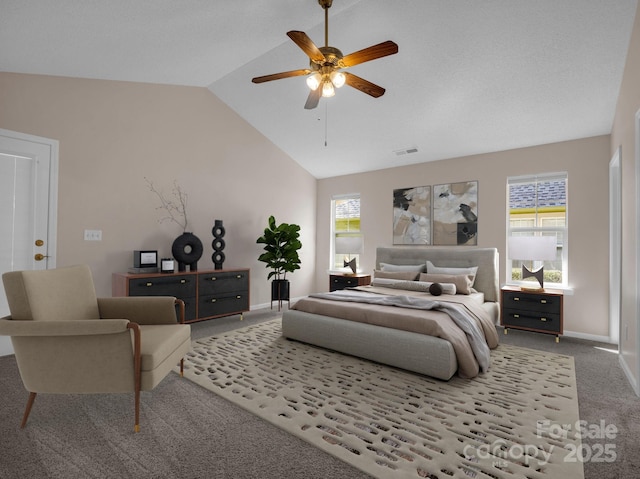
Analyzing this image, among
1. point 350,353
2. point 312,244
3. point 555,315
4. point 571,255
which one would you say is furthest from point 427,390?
point 312,244

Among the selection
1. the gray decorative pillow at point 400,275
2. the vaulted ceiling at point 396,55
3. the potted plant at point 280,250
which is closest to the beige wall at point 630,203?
the vaulted ceiling at point 396,55

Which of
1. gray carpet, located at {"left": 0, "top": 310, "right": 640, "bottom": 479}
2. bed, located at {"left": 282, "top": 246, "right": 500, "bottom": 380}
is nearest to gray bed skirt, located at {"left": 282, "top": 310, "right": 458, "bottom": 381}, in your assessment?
bed, located at {"left": 282, "top": 246, "right": 500, "bottom": 380}

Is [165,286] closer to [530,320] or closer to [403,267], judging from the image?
[403,267]

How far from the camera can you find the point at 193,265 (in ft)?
15.2

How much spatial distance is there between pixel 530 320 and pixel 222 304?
157 inches

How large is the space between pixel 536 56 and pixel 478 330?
267 centimetres

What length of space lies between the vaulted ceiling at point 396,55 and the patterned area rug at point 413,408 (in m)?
2.79

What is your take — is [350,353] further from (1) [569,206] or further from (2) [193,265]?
(1) [569,206]

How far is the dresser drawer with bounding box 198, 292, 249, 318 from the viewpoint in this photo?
4566 millimetres

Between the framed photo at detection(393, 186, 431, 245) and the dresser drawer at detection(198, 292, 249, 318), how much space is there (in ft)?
8.87

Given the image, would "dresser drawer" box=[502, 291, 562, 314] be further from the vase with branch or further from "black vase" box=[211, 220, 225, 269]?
the vase with branch

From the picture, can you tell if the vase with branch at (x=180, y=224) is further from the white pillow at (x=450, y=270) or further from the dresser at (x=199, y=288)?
the white pillow at (x=450, y=270)

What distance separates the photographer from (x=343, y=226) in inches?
262

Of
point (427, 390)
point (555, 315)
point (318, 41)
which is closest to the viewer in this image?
point (427, 390)
